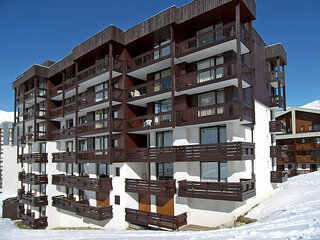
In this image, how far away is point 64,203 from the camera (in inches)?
1117

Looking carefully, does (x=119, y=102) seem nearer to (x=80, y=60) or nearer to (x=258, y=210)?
(x=80, y=60)

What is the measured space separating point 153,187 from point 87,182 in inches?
311

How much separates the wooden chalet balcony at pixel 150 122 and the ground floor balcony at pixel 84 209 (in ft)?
25.7

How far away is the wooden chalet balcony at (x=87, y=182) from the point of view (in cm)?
2358

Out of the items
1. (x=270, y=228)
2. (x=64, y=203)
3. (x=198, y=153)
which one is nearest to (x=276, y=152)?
(x=198, y=153)

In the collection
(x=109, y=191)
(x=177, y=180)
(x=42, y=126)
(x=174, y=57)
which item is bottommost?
(x=109, y=191)

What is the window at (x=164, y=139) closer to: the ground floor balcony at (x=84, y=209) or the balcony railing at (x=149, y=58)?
the balcony railing at (x=149, y=58)

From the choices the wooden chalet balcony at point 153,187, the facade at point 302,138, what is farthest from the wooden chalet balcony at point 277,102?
the facade at point 302,138

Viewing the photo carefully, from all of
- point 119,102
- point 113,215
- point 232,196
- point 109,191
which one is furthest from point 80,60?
point 232,196

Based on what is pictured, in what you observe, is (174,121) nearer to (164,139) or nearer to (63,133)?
(164,139)

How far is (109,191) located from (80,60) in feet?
47.5

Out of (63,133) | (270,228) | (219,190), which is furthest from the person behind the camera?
(63,133)

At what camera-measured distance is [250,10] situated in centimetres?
1900

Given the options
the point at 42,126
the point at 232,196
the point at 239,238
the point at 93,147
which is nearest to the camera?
the point at 239,238
